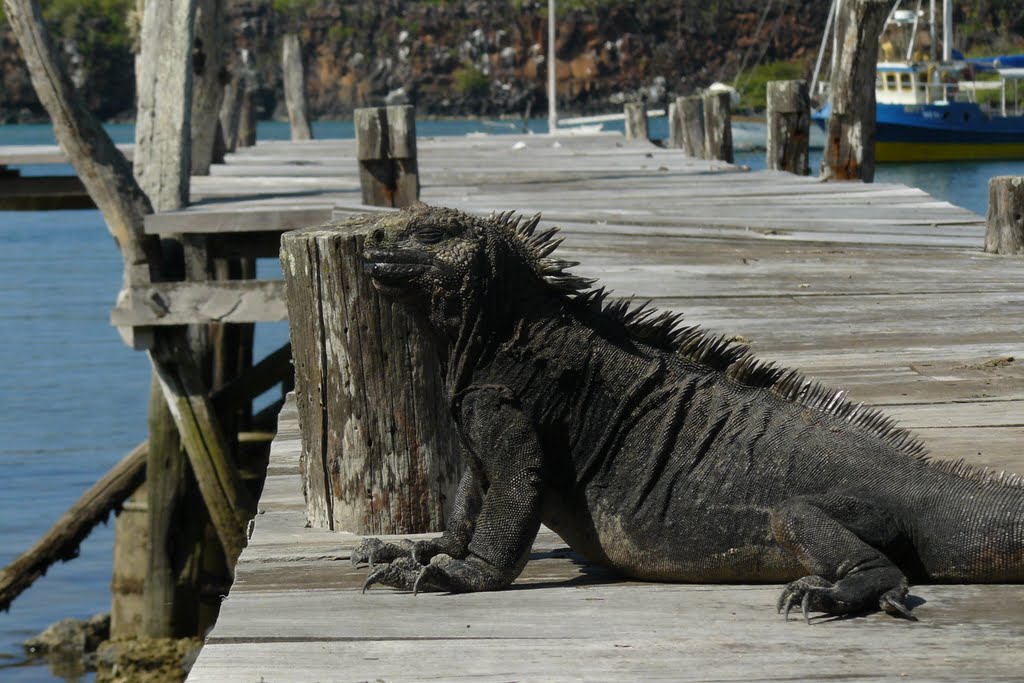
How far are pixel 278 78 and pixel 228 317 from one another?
4911 inches

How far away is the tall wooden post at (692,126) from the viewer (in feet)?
62.3

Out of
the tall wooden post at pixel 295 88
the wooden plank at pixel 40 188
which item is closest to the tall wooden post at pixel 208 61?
the wooden plank at pixel 40 188

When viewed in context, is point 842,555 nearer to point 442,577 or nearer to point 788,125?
point 442,577

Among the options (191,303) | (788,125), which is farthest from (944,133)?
(191,303)

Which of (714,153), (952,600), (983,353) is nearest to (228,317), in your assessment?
(983,353)

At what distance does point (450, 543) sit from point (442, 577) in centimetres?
19

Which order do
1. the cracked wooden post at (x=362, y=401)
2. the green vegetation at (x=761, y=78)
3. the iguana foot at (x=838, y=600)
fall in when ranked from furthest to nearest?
the green vegetation at (x=761, y=78)
the cracked wooden post at (x=362, y=401)
the iguana foot at (x=838, y=600)

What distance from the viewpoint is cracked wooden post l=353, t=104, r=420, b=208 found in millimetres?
9336

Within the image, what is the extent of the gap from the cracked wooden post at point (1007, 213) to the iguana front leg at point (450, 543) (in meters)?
5.90

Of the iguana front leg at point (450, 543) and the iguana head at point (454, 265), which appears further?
the iguana front leg at point (450, 543)

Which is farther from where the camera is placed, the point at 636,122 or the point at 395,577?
the point at 636,122

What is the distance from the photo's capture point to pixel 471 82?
126125 millimetres

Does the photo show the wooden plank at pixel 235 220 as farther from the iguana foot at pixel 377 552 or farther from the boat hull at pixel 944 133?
the boat hull at pixel 944 133

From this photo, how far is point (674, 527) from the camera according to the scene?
3.52 meters
